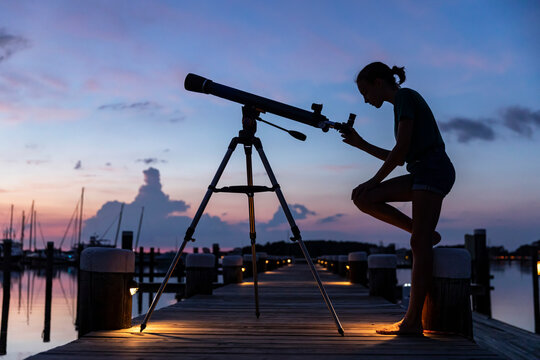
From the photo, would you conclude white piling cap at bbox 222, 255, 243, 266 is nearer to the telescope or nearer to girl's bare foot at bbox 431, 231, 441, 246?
the telescope

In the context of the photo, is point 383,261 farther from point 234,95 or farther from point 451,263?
point 234,95

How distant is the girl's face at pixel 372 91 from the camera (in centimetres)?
420

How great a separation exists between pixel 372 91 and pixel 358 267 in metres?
9.28

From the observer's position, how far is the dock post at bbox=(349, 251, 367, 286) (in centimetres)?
1273

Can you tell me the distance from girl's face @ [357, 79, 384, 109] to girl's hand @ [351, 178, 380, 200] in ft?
2.19

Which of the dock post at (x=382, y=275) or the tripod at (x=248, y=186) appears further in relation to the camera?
the dock post at (x=382, y=275)

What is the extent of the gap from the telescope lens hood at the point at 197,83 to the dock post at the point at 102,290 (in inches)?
62.4

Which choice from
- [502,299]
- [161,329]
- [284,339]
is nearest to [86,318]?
[161,329]

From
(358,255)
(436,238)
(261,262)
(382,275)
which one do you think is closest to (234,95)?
(436,238)

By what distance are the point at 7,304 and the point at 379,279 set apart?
83.1 ft

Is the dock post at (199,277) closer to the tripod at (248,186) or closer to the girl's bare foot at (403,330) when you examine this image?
the tripod at (248,186)

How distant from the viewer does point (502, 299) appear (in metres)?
45.8

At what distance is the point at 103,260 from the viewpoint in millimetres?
4328

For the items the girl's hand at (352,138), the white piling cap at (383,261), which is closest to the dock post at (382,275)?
the white piling cap at (383,261)
